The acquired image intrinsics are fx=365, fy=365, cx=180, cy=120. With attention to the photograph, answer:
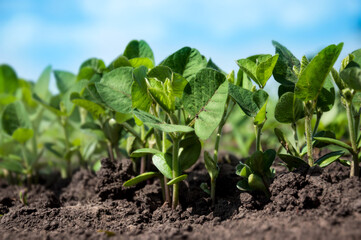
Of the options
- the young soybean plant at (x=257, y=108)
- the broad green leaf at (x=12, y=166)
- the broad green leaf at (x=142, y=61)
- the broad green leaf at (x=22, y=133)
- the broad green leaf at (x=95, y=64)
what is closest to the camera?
the young soybean plant at (x=257, y=108)

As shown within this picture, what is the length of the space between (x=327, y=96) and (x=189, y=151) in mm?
591

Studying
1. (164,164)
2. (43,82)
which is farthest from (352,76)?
(43,82)

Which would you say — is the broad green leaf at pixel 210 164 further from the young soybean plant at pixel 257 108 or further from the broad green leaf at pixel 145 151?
the broad green leaf at pixel 145 151

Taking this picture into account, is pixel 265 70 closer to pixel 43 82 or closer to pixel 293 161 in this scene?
pixel 293 161

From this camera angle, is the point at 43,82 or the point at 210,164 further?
the point at 43,82

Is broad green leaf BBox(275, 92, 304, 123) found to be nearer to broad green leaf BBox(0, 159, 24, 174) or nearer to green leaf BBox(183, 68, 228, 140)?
green leaf BBox(183, 68, 228, 140)

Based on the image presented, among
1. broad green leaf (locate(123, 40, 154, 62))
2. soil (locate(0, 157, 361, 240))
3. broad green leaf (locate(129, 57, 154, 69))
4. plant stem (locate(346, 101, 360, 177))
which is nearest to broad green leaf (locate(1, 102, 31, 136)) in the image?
soil (locate(0, 157, 361, 240))

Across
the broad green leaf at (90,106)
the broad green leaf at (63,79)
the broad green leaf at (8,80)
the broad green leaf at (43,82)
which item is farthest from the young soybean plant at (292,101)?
the broad green leaf at (8,80)

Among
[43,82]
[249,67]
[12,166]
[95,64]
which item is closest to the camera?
[249,67]

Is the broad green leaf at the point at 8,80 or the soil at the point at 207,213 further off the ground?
the broad green leaf at the point at 8,80

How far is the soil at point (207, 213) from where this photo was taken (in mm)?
1155

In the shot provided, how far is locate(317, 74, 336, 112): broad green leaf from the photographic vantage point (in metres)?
1.43

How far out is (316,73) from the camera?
50.7 inches

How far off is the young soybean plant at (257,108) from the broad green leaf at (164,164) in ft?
0.90
